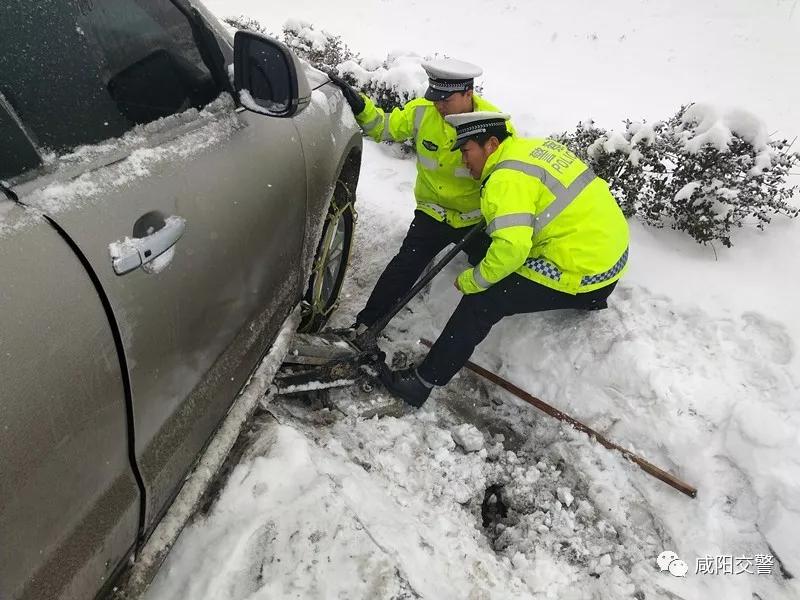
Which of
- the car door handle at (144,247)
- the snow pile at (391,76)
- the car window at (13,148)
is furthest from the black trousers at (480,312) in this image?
the snow pile at (391,76)

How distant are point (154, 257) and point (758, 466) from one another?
262 cm

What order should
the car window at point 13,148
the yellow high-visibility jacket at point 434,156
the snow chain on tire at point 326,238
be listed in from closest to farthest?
the car window at point 13,148
the snow chain on tire at point 326,238
the yellow high-visibility jacket at point 434,156

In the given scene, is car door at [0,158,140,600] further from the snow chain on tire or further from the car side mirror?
the snow chain on tire

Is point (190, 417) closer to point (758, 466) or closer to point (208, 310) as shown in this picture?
point (208, 310)

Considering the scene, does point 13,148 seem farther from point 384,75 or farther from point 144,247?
point 384,75

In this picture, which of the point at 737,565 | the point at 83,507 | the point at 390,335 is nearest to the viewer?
the point at 83,507

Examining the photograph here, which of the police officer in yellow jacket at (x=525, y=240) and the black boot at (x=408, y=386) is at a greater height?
the police officer in yellow jacket at (x=525, y=240)

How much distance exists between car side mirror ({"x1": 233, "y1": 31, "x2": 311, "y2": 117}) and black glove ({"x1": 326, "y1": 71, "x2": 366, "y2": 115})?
3.24 feet

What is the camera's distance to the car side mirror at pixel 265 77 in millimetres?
1752

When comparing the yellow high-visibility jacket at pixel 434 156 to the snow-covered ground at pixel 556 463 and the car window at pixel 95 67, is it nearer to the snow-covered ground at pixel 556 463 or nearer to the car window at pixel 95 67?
the snow-covered ground at pixel 556 463

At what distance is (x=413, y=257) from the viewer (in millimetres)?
3461

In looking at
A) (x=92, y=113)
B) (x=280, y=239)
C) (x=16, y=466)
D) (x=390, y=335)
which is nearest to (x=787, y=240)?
(x=390, y=335)

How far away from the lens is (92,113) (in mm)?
1345

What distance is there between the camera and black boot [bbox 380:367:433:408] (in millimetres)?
2896
